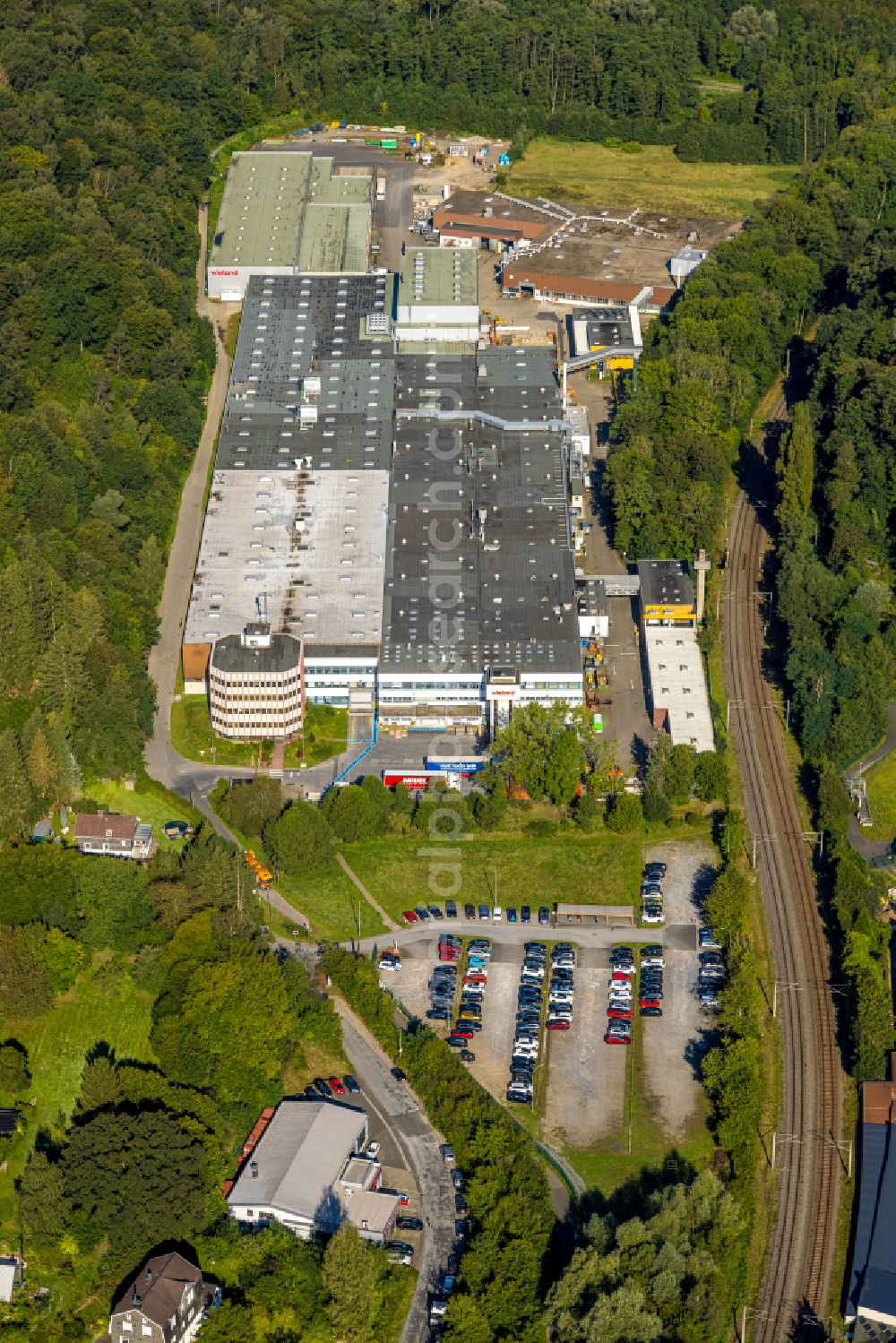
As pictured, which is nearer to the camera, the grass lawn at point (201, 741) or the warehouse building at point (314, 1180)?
the warehouse building at point (314, 1180)

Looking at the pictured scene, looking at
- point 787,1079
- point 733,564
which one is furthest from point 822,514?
point 787,1079

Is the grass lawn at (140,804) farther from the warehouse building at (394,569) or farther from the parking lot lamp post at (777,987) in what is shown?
the parking lot lamp post at (777,987)

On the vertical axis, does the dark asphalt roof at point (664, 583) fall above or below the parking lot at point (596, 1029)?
above

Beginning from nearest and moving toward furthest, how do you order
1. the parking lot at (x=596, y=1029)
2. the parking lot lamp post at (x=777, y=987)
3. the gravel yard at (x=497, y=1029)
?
the parking lot at (x=596, y=1029) → the gravel yard at (x=497, y=1029) → the parking lot lamp post at (x=777, y=987)

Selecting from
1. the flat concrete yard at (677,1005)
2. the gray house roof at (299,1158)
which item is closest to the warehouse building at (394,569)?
the flat concrete yard at (677,1005)

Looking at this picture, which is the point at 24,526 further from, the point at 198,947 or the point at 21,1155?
the point at 21,1155

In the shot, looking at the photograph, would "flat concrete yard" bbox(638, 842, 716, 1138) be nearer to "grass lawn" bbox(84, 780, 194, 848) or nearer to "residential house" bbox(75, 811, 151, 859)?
"grass lawn" bbox(84, 780, 194, 848)

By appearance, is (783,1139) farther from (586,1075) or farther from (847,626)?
(847,626)
